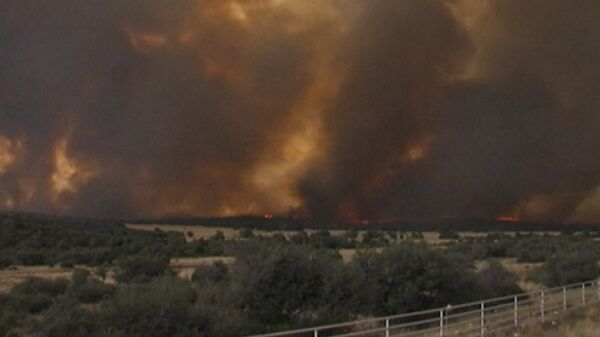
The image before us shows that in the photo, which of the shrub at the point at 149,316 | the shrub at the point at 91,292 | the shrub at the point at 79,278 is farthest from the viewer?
the shrub at the point at 79,278

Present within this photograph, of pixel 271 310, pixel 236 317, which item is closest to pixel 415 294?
pixel 271 310

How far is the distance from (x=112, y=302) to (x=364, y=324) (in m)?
9.55

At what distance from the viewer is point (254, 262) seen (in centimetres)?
2952

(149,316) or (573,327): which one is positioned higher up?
(573,327)

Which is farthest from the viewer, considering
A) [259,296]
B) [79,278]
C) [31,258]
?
[31,258]

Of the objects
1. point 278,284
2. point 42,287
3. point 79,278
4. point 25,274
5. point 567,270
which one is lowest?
point 278,284

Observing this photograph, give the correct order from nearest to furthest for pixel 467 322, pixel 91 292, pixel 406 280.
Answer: pixel 467 322, pixel 406 280, pixel 91 292

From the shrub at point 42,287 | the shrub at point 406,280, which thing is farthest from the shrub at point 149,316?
the shrub at point 42,287

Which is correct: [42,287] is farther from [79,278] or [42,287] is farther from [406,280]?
[406,280]

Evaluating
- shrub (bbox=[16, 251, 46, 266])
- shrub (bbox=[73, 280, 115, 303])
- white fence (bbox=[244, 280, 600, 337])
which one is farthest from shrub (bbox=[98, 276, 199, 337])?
shrub (bbox=[16, 251, 46, 266])

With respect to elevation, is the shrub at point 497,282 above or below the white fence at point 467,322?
above

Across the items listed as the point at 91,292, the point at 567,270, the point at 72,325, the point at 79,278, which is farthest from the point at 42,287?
the point at 567,270

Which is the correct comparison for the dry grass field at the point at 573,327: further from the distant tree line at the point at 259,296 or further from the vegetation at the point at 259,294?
the distant tree line at the point at 259,296

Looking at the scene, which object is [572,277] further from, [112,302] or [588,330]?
[112,302]
